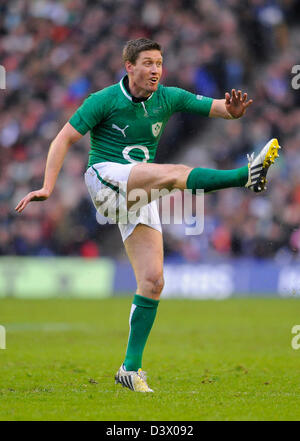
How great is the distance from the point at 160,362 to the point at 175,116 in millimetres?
11201

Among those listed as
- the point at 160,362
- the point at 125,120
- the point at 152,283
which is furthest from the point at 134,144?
the point at 160,362

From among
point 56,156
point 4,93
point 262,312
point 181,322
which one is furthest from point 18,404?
point 4,93

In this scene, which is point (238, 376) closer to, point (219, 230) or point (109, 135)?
point (109, 135)

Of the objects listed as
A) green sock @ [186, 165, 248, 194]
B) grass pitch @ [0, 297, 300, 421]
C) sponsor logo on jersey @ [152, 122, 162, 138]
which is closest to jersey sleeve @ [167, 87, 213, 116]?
sponsor logo on jersey @ [152, 122, 162, 138]

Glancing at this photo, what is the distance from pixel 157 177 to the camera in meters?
6.14

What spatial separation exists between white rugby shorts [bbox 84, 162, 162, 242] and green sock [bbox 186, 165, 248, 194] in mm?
637

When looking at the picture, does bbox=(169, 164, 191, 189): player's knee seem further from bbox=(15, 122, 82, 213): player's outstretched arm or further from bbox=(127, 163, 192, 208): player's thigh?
bbox=(15, 122, 82, 213): player's outstretched arm

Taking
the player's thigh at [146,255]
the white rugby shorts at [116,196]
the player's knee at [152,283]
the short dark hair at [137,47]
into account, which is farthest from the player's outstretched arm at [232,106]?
the player's knee at [152,283]

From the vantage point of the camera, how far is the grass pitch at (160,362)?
18.1ft

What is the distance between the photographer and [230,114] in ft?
22.3

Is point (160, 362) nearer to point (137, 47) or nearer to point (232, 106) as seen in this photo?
point (232, 106)

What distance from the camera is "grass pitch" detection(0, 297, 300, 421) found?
18.1 feet

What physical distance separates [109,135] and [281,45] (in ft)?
49.3

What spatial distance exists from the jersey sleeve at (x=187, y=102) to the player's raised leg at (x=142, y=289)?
3.65 ft
